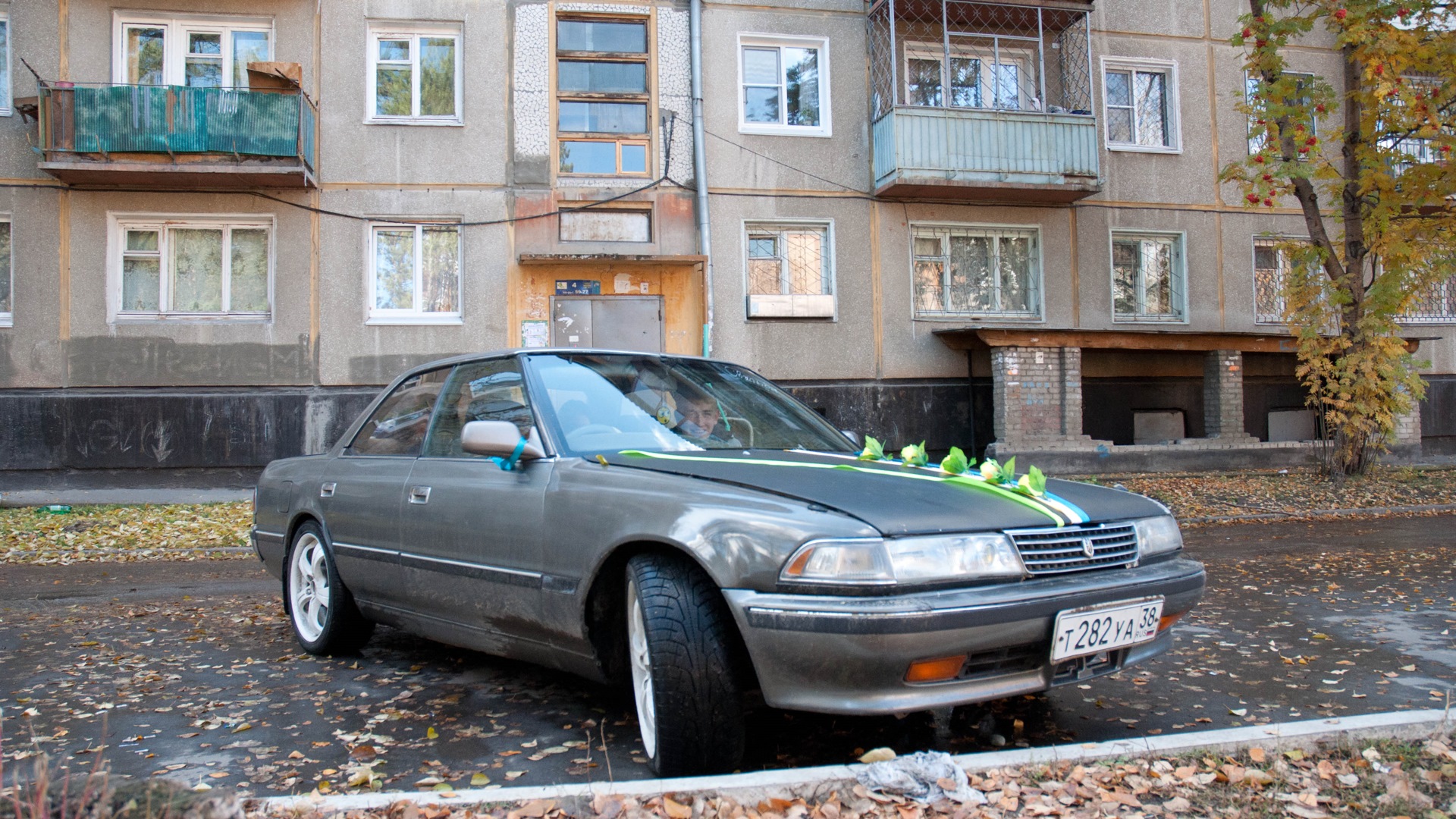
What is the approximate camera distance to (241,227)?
13.9 metres

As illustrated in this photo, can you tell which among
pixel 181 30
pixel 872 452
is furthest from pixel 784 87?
pixel 872 452

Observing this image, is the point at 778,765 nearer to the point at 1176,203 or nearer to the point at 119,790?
the point at 119,790

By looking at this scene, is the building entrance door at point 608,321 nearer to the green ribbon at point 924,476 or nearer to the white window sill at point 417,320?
the white window sill at point 417,320

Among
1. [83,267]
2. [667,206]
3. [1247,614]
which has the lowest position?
[1247,614]

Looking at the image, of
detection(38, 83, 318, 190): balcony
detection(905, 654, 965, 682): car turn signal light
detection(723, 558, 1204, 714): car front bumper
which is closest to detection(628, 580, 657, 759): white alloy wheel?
detection(723, 558, 1204, 714): car front bumper

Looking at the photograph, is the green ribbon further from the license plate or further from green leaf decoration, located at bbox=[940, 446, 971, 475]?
the license plate

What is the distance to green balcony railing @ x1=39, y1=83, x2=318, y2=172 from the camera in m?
12.6

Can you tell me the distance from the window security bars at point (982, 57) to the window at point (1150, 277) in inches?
99.7

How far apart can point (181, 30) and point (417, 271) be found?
15.3ft

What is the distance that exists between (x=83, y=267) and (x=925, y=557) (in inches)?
567

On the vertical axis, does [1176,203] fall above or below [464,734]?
above

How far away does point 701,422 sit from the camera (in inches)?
151

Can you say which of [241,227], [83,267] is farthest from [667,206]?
[83,267]

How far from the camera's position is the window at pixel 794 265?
48.6 feet
